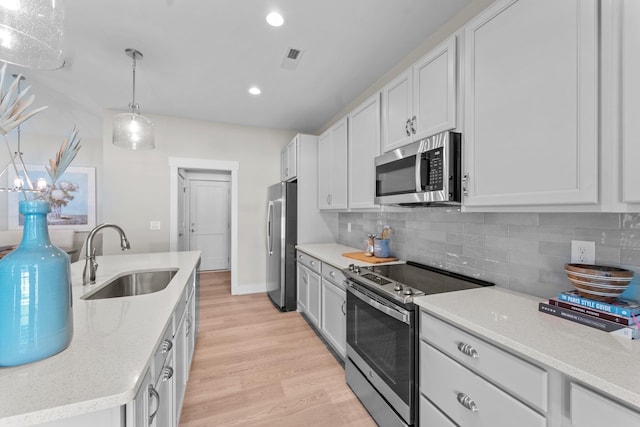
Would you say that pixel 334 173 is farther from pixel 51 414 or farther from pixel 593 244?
pixel 51 414

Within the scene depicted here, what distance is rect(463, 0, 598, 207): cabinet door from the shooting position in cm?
94

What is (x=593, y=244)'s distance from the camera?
1169 millimetres

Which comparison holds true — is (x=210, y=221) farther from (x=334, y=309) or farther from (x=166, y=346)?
(x=166, y=346)


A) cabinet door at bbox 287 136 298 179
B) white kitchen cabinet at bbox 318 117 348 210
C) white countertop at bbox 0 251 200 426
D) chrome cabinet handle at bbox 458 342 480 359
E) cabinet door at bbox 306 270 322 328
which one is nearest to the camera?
white countertop at bbox 0 251 200 426

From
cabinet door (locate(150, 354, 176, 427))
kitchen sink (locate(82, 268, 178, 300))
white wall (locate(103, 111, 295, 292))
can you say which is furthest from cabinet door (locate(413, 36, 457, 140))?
white wall (locate(103, 111, 295, 292))

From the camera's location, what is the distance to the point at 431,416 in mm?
1240

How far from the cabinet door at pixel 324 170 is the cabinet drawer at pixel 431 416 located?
2.08m

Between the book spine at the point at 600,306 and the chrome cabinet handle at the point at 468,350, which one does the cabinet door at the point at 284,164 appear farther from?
the book spine at the point at 600,306

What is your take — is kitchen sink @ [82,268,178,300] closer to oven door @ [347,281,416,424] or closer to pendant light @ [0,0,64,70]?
pendant light @ [0,0,64,70]

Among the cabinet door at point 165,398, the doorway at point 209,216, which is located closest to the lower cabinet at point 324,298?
Answer: the cabinet door at point 165,398

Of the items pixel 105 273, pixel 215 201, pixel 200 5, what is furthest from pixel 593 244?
pixel 215 201

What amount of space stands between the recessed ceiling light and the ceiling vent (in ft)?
1.02

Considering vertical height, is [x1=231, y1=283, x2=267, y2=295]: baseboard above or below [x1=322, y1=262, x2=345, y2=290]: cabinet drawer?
below

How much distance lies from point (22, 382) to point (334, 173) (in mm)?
2595
